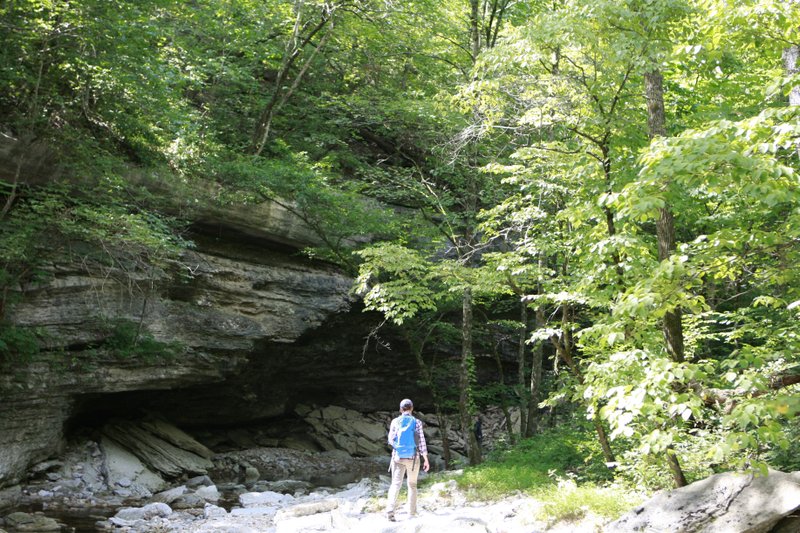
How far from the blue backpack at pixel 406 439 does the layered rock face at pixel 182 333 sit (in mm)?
6647

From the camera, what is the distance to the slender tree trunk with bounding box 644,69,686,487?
20.8 feet

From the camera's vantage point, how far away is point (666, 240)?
6.71 m

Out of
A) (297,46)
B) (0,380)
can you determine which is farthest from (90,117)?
(297,46)

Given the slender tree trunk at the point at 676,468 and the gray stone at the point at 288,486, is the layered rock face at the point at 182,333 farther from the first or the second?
the slender tree trunk at the point at 676,468

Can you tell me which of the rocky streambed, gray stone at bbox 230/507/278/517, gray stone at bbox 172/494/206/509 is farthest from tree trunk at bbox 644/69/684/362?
gray stone at bbox 172/494/206/509

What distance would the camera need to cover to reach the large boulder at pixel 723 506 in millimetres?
5246

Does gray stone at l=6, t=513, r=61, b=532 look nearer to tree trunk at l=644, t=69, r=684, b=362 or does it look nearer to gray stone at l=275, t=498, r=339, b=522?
gray stone at l=275, t=498, r=339, b=522

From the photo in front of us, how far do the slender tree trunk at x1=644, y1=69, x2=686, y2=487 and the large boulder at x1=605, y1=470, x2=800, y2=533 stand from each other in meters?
0.46

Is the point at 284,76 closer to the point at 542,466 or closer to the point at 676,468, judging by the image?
the point at 542,466

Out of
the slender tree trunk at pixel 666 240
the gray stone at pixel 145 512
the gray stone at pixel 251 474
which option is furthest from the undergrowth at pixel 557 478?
the gray stone at pixel 251 474

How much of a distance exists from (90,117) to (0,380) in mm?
5208

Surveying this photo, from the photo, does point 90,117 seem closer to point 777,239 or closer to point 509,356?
point 777,239

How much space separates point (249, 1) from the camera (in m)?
17.0

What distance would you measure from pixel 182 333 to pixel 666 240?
10.7m
